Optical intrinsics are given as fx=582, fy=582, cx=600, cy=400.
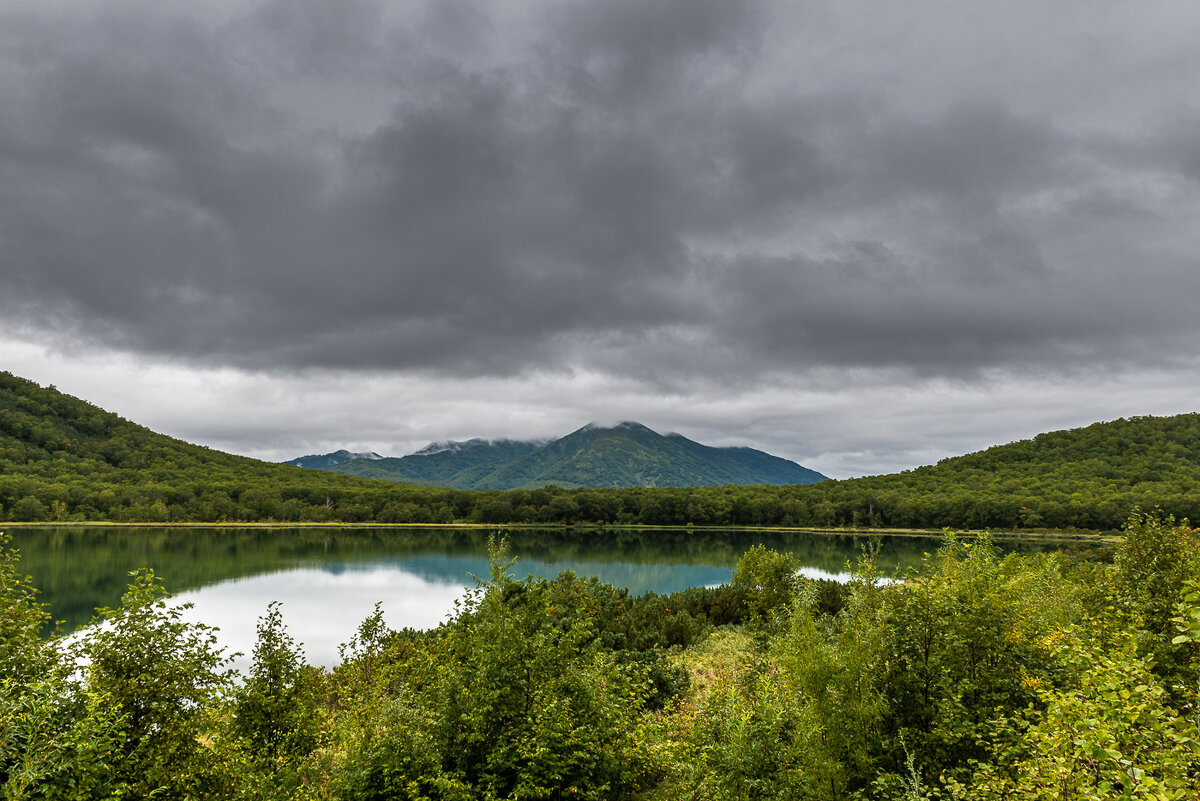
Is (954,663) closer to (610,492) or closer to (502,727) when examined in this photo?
(502,727)

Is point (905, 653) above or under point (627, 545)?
above

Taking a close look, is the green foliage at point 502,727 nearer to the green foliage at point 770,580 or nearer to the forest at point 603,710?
the forest at point 603,710

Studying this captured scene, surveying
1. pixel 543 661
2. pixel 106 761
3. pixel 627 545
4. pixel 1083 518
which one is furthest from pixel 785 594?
pixel 1083 518

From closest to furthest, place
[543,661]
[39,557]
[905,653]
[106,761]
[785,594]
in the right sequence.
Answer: [106,761], [905,653], [543,661], [785,594], [39,557]

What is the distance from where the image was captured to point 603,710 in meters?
10.7

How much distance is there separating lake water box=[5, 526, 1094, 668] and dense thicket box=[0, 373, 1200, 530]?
21.8 meters

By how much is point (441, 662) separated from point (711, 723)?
534cm

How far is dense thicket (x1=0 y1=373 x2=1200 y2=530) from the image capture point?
132m

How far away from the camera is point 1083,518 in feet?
398

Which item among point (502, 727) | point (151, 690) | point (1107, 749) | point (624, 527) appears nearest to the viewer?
point (1107, 749)

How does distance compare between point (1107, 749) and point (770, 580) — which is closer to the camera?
point (1107, 749)

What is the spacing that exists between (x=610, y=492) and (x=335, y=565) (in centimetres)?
11032

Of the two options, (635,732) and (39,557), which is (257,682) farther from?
(39,557)

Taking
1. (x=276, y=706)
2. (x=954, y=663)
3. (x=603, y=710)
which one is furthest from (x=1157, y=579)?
(x=276, y=706)
